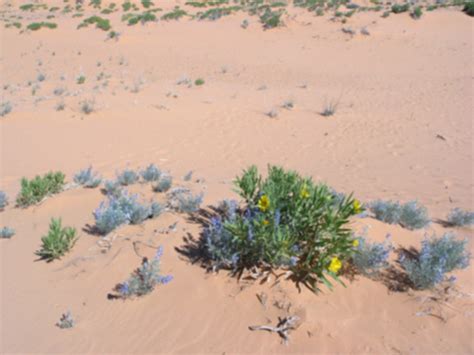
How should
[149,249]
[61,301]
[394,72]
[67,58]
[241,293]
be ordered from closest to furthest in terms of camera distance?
[241,293] → [61,301] → [149,249] → [394,72] → [67,58]

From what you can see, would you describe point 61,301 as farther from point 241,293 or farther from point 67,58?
point 67,58

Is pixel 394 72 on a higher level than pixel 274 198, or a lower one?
lower

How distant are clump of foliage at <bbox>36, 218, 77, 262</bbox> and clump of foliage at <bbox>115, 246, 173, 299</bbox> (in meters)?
0.92

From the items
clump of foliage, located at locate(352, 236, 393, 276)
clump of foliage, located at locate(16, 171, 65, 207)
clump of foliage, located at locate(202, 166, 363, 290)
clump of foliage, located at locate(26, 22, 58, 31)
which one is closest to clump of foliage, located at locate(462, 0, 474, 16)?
clump of foliage, located at locate(352, 236, 393, 276)

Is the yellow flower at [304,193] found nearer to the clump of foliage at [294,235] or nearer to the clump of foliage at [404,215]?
the clump of foliage at [294,235]

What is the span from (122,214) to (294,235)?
5.93 feet

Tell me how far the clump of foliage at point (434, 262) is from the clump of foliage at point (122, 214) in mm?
2394

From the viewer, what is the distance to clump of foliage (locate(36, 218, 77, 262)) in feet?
11.2

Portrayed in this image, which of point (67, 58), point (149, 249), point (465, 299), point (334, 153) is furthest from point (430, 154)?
point (67, 58)

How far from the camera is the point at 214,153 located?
24.7 ft

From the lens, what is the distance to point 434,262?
282 cm

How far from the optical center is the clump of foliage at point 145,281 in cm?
290

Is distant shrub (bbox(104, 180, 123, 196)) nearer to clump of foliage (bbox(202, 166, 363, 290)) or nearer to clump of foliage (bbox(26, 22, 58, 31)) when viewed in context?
clump of foliage (bbox(202, 166, 363, 290))

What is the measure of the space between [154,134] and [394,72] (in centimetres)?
1040
